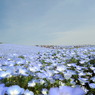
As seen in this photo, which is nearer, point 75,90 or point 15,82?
point 75,90

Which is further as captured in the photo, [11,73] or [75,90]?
[11,73]

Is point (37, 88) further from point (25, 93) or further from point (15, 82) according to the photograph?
point (25, 93)

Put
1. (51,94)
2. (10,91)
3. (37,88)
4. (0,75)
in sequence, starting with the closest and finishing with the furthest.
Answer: (51,94)
(10,91)
(0,75)
(37,88)

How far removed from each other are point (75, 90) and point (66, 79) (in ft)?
5.74

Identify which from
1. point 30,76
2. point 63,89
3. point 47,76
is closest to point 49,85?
point 47,76

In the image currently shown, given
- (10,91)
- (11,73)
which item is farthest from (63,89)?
(11,73)

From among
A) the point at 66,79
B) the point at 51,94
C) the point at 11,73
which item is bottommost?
the point at 66,79

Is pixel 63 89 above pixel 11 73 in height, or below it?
above

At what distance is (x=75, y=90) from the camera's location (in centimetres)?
68

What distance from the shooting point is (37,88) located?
192 cm

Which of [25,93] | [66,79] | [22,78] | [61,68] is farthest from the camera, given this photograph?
[61,68]

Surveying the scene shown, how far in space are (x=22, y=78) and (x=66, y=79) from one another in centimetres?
68

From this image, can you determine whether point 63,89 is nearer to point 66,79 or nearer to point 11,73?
point 11,73

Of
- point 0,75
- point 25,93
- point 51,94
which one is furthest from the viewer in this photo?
point 0,75
